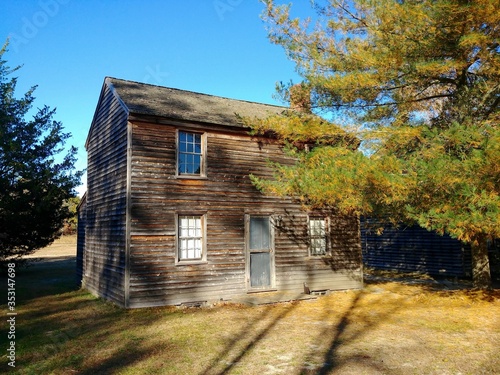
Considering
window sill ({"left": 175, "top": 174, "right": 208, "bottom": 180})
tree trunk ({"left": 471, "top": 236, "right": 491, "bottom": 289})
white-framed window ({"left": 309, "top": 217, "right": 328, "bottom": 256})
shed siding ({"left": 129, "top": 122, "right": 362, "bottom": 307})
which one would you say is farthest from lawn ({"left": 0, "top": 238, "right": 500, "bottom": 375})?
window sill ({"left": 175, "top": 174, "right": 208, "bottom": 180})

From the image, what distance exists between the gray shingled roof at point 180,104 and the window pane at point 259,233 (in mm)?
3585

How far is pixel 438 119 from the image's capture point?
42.1ft

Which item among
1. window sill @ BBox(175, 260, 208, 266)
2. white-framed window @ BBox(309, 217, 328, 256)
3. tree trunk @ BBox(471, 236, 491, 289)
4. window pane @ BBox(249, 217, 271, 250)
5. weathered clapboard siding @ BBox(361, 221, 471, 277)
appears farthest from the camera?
weathered clapboard siding @ BBox(361, 221, 471, 277)

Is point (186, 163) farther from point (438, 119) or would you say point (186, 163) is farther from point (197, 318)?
point (438, 119)

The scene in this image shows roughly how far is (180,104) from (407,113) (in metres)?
7.94

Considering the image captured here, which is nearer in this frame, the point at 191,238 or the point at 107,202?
the point at 191,238

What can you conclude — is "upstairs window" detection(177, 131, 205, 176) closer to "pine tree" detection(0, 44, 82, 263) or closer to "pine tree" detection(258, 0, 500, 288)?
"pine tree" detection(258, 0, 500, 288)

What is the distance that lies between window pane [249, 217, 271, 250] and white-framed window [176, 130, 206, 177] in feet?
8.70

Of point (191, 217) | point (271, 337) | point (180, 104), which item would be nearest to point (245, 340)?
point (271, 337)

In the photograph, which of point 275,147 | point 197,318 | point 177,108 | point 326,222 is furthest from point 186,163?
point 326,222

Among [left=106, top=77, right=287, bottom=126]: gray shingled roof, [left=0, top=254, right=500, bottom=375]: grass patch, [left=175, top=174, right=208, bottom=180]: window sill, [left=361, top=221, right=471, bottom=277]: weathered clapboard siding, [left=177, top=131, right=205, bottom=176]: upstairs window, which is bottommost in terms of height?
[left=0, top=254, right=500, bottom=375]: grass patch

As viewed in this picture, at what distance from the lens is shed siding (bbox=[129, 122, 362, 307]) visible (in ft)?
39.1

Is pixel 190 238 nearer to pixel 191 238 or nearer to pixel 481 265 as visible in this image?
pixel 191 238

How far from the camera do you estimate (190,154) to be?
13180 mm
